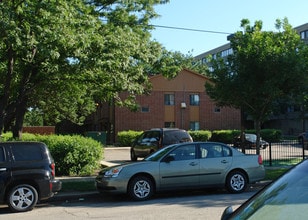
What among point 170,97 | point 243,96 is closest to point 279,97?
point 243,96

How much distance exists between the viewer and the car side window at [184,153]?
11.5m

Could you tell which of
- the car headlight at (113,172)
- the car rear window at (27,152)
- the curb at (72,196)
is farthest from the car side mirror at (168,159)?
the car rear window at (27,152)

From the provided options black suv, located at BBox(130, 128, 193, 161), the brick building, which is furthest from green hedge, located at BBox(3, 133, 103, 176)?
the brick building

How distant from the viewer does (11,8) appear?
12.0 m

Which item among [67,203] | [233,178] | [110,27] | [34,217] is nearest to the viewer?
[34,217]

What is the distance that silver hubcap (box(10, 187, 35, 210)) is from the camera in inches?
379

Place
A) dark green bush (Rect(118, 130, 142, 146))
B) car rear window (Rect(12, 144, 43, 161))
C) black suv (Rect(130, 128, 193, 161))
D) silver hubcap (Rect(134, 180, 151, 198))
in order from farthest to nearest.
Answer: dark green bush (Rect(118, 130, 142, 146)) < black suv (Rect(130, 128, 193, 161)) < silver hubcap (Rect(134, 180, 151, 198)) < car rear window (Rect(12, 144, 43, 161))

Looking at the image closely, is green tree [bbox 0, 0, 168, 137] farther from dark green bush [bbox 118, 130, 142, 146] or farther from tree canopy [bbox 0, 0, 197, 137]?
dark green bush [bbox 118, 130, 142, 146]

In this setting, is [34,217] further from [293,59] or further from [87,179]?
[293,59]

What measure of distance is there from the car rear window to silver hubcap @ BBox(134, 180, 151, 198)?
2.53m

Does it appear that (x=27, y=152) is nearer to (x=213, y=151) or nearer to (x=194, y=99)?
(x=213, y=151)

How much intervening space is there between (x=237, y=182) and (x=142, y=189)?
287 cm

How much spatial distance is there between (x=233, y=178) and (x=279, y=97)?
6577 mm

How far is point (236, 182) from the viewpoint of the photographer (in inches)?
469
